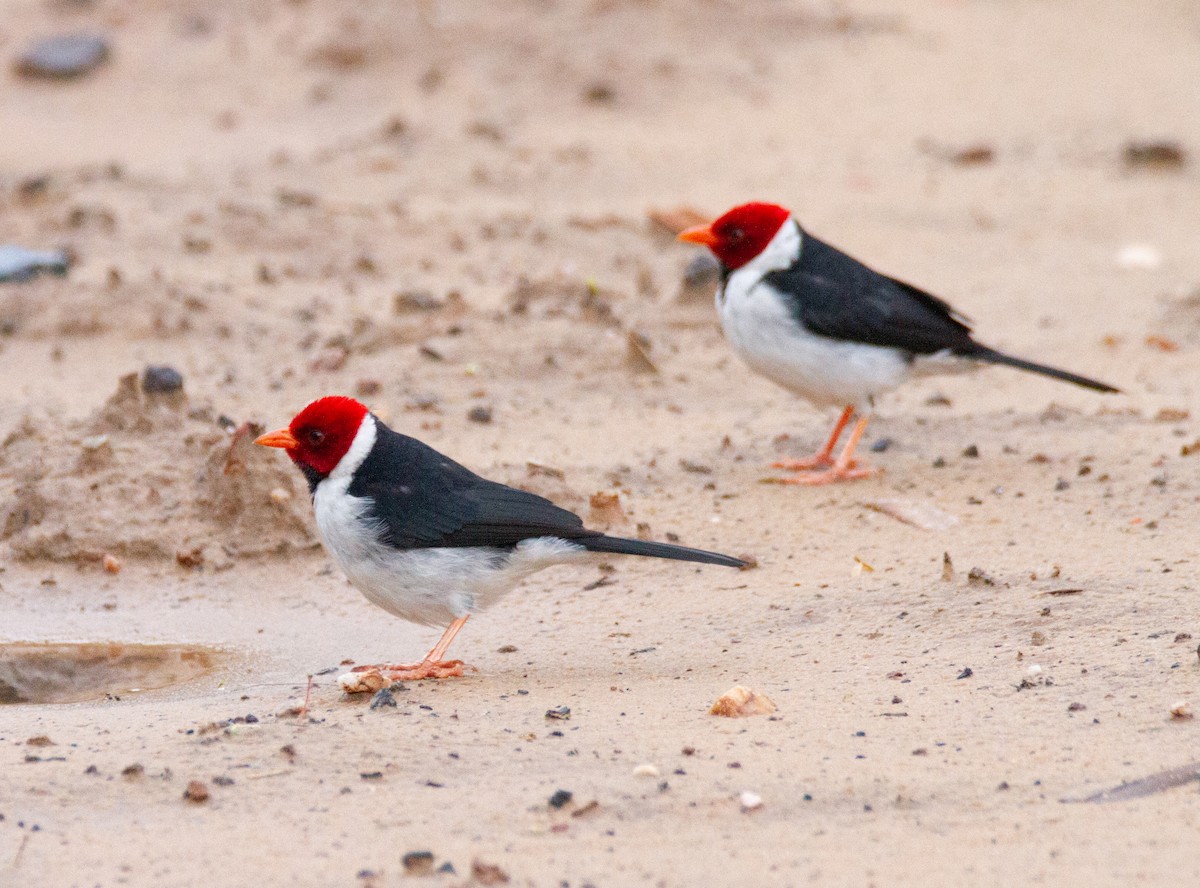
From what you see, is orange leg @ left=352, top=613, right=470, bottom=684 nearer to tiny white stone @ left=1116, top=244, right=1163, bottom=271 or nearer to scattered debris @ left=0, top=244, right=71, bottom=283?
scattered debris @ left=0, top=244, right=71, bottom=283

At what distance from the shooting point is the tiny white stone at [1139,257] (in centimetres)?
965

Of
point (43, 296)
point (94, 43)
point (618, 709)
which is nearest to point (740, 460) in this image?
point (618, 709)

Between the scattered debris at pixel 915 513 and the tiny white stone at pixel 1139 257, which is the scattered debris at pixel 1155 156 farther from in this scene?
the scattered debris at pixel 915 513

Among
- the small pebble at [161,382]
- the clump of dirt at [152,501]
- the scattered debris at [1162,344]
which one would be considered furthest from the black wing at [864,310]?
the small pebble at [161,382]

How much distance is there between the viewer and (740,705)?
4.34 m

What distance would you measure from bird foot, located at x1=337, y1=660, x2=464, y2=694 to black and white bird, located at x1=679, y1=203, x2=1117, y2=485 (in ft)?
7.13

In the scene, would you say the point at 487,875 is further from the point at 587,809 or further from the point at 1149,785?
the point at 1149,785

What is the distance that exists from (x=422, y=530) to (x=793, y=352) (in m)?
2.38

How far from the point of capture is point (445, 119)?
39.2ft

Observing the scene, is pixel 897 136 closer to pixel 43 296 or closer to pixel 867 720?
pixel 43 296

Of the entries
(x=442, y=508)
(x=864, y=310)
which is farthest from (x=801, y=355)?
(x=442, y=508)

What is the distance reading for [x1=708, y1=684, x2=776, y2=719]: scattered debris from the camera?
4.34m

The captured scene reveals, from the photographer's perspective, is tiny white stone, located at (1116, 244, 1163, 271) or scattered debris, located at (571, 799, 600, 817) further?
tiny white stone, located at (1116, 244, 1163, 271)

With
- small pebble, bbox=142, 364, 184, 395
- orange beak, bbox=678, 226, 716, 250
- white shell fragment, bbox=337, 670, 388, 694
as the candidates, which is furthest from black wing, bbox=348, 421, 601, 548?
orange beak, bbox=678, 226, 716, 250
